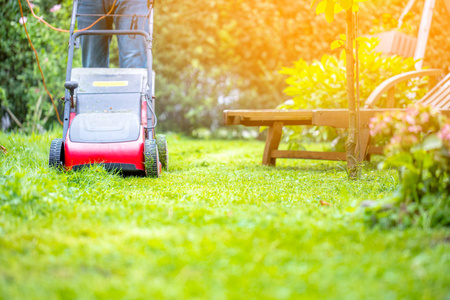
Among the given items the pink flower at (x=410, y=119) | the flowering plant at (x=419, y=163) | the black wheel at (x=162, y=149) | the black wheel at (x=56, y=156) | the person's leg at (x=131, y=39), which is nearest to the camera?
the flowering plant at (x=419, y=163)

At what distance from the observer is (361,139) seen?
3.33 m

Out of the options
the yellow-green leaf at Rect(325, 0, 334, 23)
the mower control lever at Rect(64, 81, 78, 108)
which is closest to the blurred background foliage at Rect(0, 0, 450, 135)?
the mower control lever at Rect(64, 81, 78, 108)

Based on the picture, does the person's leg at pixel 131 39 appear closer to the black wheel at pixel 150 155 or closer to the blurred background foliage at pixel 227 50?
the black wheel at pixel 150 155

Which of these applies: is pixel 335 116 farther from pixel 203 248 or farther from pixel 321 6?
pixel 203 248

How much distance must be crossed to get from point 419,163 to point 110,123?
1947 mm

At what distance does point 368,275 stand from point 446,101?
261 centimetres

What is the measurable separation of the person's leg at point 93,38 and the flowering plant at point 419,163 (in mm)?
2653

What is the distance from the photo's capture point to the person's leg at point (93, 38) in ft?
12.7

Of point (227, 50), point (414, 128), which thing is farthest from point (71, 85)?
point (227, 50)

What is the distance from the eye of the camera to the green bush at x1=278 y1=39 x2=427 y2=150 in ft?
14.0

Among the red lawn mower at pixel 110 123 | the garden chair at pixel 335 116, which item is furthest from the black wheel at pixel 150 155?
the garden chair at pixel 335 116

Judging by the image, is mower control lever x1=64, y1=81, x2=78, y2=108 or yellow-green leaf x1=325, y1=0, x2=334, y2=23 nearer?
yellow-green leaf x1=325, y1=0, x2=334, y2=23

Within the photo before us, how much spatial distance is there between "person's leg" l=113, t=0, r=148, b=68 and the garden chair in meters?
0.80

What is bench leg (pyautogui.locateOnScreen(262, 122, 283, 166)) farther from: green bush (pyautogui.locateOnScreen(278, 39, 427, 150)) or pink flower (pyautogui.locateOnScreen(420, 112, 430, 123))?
pink flower (pyautogui.locateOnScreen(420, 112, 430, 123))
